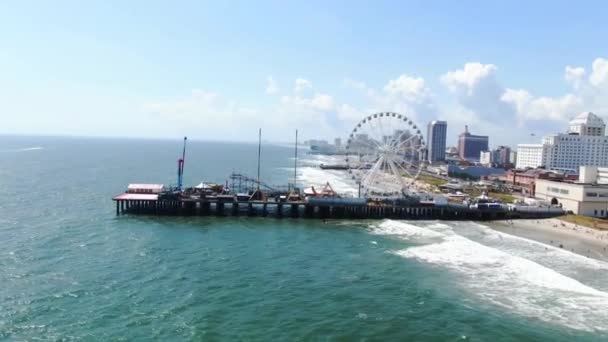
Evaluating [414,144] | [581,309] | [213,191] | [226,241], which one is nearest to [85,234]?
[226,241]

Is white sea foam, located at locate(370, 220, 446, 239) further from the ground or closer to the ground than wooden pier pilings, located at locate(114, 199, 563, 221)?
closer to the ground

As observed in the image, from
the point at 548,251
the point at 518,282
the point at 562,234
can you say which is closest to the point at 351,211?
the point at 562,234

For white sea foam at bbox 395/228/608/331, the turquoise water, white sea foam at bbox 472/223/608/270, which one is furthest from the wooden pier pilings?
white sea foam at bbox 395/228/608/331

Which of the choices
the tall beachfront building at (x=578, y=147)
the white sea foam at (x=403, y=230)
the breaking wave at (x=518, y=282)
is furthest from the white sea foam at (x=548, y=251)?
the tall beachfront building at (x=578, y=147)

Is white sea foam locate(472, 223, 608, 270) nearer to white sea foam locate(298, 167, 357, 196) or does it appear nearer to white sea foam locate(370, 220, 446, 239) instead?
white sea foam locate(370, 220, 446, 239)

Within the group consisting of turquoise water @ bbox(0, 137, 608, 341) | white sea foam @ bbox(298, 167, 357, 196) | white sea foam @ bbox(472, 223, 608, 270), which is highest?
white sea foam @ bbox(298, 167, 357, 196)

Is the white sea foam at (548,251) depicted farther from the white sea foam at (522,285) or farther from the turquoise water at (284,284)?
the white sea foam at (522,285)
